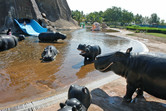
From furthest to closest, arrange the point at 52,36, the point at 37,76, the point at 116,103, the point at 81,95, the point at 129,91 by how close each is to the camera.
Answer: the point at 52,36 < the point at 37,76 < the point at 116,103 < the point at 129,91 < the point at 81,95

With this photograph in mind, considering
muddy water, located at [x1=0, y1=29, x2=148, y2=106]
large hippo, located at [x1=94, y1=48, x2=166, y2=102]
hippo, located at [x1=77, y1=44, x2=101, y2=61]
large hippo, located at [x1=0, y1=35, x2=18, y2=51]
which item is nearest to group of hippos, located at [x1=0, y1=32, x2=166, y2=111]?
large hippo, located at [x1=94, y1=48, x2=166, y2=102]

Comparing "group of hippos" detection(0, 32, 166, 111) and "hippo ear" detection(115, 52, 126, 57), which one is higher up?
"hippo ear" detection(115, 52, 126, 57)

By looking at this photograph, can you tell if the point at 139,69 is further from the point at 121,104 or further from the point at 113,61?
the point at 121,104

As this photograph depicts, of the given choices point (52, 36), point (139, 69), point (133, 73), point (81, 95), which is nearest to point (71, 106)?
point (81, 95)

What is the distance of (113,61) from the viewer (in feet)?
11.7

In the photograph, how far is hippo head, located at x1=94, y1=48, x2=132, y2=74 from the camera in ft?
11.3

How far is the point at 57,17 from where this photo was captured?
1435 inches

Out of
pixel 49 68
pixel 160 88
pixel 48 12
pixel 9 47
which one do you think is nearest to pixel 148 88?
pixel 160 88

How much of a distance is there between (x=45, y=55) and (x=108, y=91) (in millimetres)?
4477

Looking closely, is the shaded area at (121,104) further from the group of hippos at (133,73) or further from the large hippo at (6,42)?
the large hippo at (6,42)

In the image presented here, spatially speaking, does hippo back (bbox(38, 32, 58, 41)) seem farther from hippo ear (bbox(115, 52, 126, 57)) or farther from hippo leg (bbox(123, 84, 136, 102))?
hippo leg (bbox(123, 84, 136, 102))

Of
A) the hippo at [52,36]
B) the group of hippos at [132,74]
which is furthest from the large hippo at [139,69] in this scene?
the hippo at [52,36]

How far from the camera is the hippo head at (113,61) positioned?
136 inches

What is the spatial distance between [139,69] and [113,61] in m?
0.68
